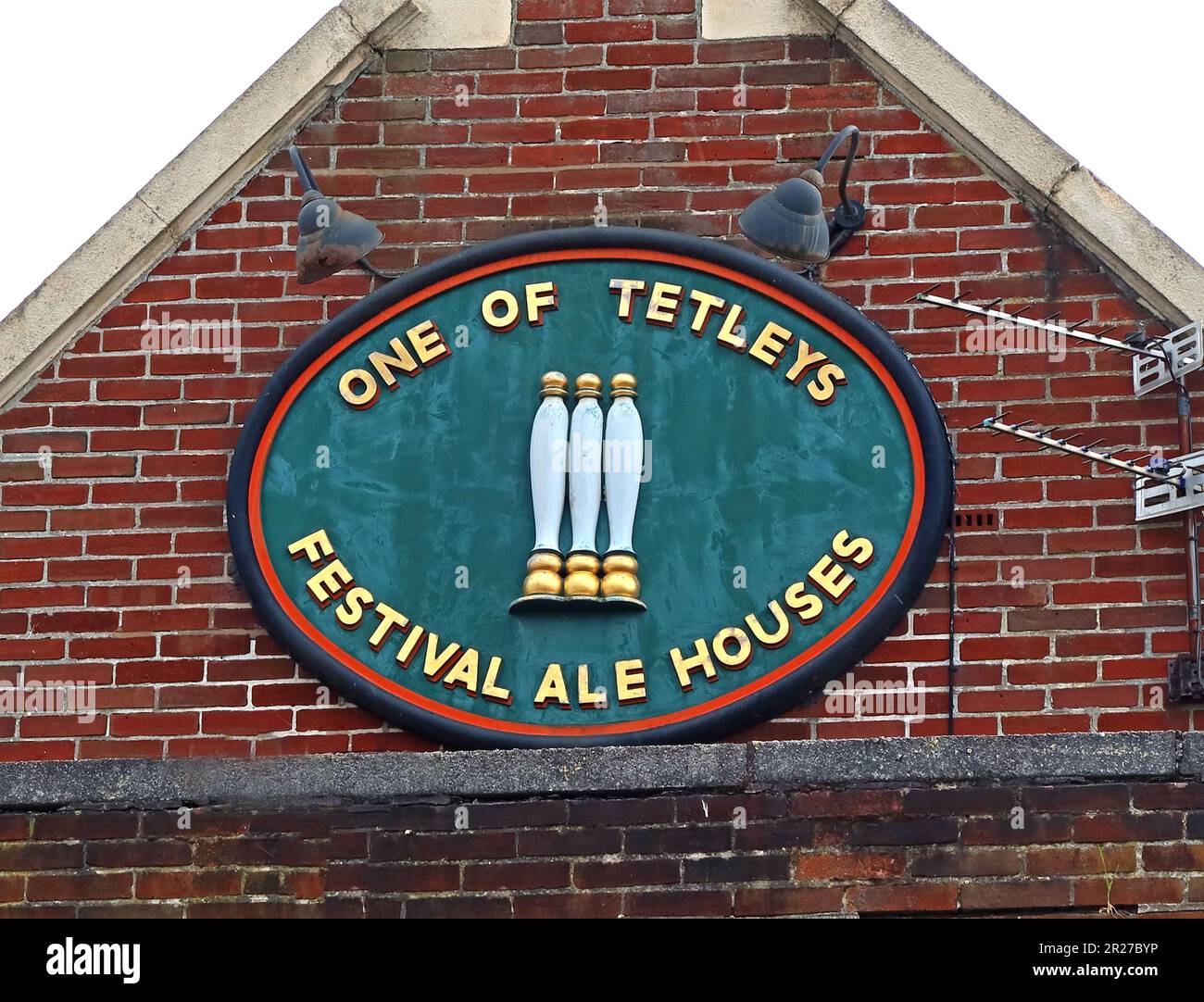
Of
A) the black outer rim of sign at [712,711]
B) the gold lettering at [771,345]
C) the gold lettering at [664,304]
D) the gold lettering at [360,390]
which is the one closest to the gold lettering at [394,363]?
the gold lettering at [360,390]

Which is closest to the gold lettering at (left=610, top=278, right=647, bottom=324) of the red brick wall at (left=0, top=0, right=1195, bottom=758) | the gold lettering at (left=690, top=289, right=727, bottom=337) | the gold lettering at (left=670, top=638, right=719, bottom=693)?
the gold lettering at (left=690, top=289, right=727, bottom=337)

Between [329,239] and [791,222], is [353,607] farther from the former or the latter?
[791,222]

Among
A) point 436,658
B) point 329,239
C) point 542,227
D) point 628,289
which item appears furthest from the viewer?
point 542,227

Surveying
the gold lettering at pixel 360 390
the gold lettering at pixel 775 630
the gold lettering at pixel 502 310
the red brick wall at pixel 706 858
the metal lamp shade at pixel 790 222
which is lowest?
the red brick wall at pixel 706 858

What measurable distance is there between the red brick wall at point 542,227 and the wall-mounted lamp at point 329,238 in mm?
413

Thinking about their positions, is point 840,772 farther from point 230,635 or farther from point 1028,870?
point 230,635

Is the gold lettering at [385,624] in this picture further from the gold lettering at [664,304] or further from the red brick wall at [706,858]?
the gold lettering at [664,304]

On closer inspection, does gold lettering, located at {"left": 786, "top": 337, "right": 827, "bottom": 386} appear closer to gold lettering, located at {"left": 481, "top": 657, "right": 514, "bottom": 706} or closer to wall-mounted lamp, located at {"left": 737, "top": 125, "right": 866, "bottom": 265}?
wall-mounted lamp, located at {"left": 737, "top": 125, "right": 866, "bottom": 265}

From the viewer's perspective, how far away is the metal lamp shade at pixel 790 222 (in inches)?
421

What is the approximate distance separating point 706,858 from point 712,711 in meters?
1.06

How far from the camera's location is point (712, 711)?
412 inches

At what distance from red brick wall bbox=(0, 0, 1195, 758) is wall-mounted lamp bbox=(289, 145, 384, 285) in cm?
41

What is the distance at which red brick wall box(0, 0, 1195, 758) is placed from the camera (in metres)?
10.7

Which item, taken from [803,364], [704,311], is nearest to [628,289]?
[704,311]
